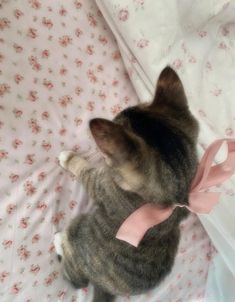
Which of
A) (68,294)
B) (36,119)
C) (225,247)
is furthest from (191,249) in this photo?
(36,119)

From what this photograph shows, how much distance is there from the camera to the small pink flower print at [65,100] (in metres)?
1.20

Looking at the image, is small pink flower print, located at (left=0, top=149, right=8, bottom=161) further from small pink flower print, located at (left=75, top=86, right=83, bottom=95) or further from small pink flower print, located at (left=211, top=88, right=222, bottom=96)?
small pink flower print, located at (left=211, top=88, right=222, bottom=96)

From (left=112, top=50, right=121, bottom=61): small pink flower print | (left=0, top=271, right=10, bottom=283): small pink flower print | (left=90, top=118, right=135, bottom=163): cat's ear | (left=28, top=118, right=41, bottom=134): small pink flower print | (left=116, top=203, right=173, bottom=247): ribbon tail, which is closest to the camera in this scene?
(left=90, top=118, right=135, bottom=163): cat's ear

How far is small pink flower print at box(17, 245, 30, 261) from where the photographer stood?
106 cm

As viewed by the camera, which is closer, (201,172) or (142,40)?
(201,172)

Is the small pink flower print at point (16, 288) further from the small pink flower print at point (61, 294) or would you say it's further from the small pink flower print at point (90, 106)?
the small pink flower print at point (90, 106)

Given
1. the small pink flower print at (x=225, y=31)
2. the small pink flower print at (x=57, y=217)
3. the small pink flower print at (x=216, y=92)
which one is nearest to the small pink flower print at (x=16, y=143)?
the small pink flower print at (x=57, y=217)

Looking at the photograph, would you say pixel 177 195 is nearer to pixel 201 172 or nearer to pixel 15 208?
pixel 201 172

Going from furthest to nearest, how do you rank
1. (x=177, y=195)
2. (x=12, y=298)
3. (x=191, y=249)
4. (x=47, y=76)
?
(x=191, y=249) → (x=47, y=76) → (x=12, y=298) → (x=177, y=195)

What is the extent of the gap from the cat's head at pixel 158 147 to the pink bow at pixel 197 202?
2cm

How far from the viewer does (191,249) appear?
4.32ft

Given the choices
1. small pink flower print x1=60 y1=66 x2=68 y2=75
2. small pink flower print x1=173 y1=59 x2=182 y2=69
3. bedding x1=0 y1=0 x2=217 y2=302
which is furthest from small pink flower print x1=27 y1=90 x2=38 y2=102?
small pink flower print x1=173 y1=59 x2=182 y2=69

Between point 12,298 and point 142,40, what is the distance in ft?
2.67

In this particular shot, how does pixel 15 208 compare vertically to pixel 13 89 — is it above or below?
below
